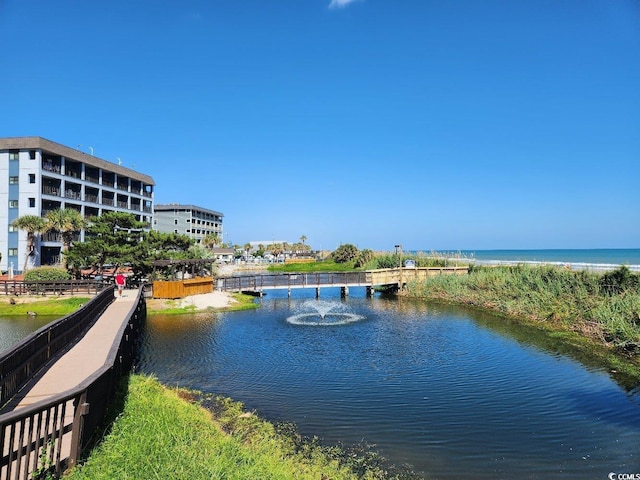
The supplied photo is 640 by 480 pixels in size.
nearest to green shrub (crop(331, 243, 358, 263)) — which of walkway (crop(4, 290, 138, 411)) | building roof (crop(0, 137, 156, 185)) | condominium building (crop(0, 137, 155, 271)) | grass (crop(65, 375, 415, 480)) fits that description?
building roof (crop(0, 137, 156, 185))

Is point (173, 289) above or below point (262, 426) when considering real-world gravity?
above

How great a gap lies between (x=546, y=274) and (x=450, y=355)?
46.0 ft

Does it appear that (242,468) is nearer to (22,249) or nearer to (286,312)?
(286,312)

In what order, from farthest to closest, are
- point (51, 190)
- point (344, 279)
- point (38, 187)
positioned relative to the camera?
point (51, 190) < point (38, 187) < point (344, 279)

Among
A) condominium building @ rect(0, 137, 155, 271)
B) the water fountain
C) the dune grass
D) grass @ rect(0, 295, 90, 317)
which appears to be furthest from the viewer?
condominium building @ rect(0, 137, 155, 271)

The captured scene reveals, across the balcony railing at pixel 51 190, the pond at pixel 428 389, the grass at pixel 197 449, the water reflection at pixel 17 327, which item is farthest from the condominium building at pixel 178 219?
the grass at pixel 197 449

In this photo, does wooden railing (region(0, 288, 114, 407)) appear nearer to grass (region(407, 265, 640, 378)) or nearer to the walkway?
the walkway

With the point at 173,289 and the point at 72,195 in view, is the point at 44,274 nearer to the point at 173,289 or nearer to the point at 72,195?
the point at 173,289

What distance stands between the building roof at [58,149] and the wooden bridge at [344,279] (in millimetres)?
31438

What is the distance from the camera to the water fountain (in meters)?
27.0

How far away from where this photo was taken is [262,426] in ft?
35.1

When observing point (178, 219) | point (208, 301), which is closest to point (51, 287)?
point (208, 301)

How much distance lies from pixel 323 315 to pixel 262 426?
19.2m

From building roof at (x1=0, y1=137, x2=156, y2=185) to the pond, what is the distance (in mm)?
39289
